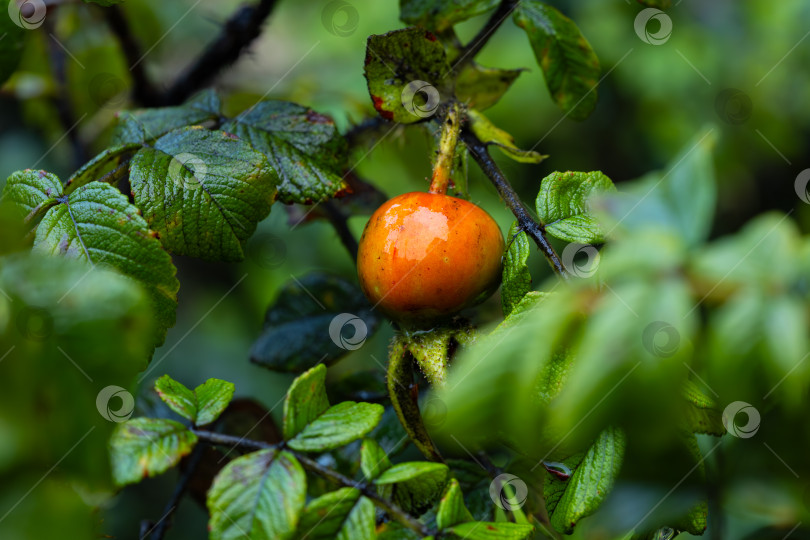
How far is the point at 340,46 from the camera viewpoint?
8.23 feet

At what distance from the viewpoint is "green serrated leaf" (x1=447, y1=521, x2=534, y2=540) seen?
0.51 m

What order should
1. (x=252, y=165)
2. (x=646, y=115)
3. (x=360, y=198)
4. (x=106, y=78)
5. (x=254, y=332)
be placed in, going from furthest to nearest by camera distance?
(x=646, y=115) < (x=254, y=332) < (x=106, y=78) < (x=360, y=198) < (x=252, y=165)

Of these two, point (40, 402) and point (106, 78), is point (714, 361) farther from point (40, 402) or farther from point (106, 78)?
point (106, 78)

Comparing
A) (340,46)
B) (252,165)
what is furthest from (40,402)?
(340,46)

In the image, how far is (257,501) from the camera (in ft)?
1.59

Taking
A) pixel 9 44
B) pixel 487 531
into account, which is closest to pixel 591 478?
pixel 487 531

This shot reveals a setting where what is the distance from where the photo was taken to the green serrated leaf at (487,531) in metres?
0.51

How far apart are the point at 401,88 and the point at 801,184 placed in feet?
1.39

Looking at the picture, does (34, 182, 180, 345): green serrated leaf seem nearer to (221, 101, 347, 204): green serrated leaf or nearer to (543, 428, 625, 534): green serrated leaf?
(221, 101, 347, 204): green serrated leaf

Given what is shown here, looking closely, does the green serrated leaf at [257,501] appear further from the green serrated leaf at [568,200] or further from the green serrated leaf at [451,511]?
the green serrated leaf at [568,200]

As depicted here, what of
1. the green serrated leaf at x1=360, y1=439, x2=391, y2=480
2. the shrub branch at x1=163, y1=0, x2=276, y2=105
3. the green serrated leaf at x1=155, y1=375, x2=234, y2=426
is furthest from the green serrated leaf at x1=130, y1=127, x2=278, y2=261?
the shrub branch at x1=163, y1=0, x2=276, y2=105

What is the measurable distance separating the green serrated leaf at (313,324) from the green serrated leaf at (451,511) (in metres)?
0.39

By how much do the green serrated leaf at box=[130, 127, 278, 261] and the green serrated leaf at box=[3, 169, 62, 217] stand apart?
7 cm

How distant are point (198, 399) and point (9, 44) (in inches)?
15.2
